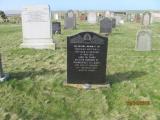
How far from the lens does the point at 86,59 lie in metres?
7.92

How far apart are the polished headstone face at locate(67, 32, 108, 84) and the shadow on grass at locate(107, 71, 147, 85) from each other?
560mm

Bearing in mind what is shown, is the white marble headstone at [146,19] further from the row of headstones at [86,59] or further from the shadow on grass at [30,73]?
the row of headstones at [86,59]

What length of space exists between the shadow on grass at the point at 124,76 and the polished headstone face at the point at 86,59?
1.84ft

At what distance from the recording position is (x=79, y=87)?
7824mm

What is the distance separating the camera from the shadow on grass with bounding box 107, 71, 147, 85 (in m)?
8.52

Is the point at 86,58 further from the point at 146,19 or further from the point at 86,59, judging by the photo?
the point at 146,19

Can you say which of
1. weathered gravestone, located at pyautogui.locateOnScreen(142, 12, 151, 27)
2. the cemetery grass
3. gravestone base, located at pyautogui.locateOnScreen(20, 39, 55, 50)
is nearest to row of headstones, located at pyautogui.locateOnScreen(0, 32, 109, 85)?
the cemetery grass

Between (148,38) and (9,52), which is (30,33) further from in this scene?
(148,38)

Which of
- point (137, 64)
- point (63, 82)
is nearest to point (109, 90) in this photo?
point (63, 82)

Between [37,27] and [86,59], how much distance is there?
22.2ft

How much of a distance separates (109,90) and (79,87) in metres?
0.77

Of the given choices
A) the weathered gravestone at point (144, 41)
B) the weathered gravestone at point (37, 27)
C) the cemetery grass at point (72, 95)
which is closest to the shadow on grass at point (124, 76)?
the cemetery grass at point (72, 95)

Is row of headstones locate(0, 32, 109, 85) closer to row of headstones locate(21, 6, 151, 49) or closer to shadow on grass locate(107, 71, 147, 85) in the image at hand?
shadow on grass locate(107, 71, 147, 85)

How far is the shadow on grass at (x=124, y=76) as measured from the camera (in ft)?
27.9
